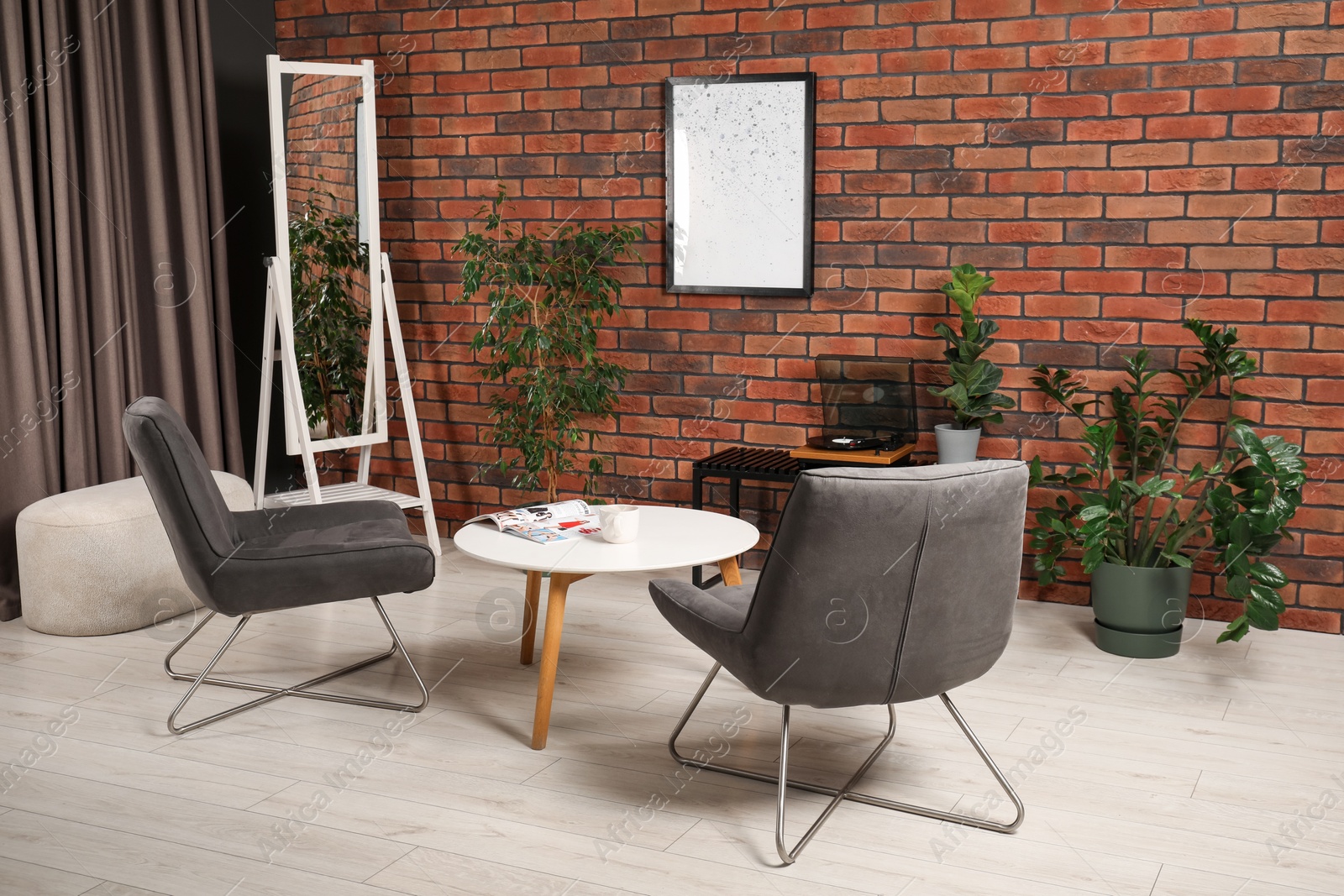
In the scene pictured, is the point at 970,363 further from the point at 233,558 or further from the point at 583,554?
the point at 233,558

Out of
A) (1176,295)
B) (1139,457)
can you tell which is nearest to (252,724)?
(1139,457)

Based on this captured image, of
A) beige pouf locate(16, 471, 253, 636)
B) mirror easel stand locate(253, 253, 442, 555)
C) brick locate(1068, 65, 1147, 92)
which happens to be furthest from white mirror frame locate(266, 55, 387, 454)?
brick locate(1068, 65, 1147, 92)

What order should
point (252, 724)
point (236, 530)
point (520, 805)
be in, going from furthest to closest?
point (236, 530)
point (252, 724)
point (520, 805)

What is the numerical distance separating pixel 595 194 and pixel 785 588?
2532 mm

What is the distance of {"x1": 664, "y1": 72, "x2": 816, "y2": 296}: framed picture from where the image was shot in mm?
3898

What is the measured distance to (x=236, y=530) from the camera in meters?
3.01

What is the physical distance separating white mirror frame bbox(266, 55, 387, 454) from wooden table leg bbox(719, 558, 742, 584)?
178cm

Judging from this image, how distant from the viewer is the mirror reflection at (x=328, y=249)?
417 centimetres

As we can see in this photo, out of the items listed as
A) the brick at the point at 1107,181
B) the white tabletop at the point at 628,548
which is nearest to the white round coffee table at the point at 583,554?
the white tabletop at the point at 628,548

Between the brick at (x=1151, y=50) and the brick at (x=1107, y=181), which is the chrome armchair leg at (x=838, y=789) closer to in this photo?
the brick at (x=1107, y=181)

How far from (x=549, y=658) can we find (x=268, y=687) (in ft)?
2.92

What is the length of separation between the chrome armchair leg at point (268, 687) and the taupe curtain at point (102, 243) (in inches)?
40.8

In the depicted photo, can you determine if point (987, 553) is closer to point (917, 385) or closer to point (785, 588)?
point (785, 588)

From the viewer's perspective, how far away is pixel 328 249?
4234mm
